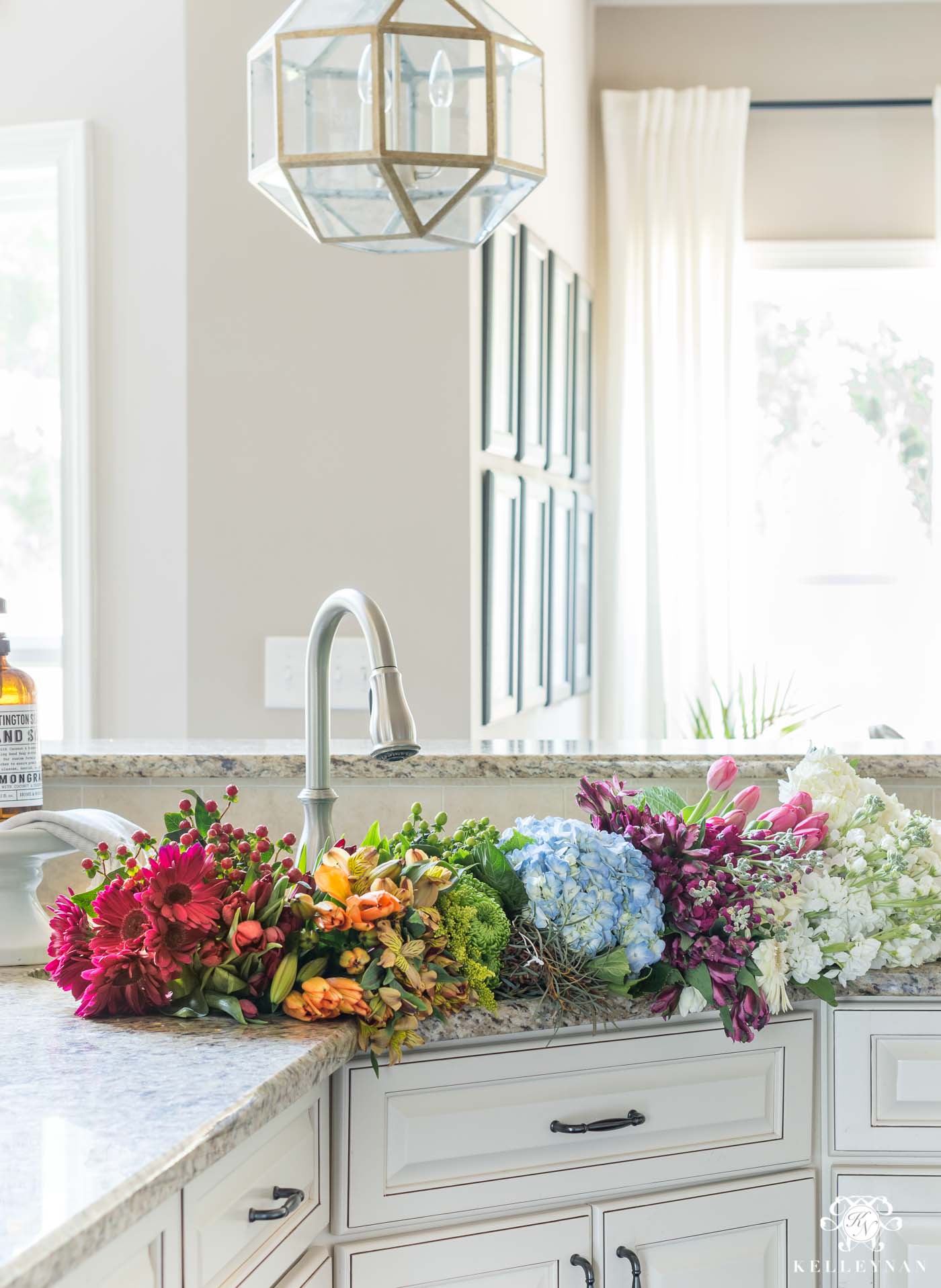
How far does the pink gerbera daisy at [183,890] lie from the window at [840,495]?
354 cm

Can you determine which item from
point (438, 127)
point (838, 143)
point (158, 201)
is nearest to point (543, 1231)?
point (438, 127)

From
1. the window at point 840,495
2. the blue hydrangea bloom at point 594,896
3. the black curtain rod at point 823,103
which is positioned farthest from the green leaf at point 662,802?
the black curtain rod at point 823,103

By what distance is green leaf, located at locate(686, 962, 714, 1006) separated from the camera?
3.99ft

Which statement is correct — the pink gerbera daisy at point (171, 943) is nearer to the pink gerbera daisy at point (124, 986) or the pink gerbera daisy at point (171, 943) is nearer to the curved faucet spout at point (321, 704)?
the pink gerbera daisy at point (124, 986)

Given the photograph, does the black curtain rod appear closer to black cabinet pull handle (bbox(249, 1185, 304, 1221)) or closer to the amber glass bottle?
the amber glass bottle

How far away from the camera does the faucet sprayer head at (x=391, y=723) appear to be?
1.10m

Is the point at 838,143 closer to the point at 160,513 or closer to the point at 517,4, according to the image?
the point at 517,4

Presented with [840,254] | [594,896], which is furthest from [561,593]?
[594,896]

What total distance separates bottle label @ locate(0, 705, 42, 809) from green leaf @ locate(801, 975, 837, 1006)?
36.0 inches

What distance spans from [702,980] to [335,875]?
358 millimetres

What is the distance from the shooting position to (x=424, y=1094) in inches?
45.3

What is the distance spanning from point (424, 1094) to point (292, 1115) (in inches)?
5.4

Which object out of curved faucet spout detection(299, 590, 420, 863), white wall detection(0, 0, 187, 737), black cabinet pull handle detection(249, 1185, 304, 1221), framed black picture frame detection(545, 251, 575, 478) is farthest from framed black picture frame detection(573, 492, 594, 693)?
black cabinet pull handle detection(249, 1185, 304, 1221)

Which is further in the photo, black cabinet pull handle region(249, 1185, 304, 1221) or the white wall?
the white wall
